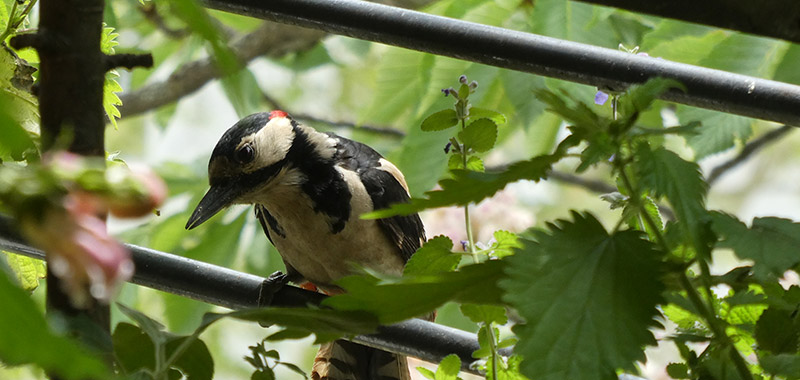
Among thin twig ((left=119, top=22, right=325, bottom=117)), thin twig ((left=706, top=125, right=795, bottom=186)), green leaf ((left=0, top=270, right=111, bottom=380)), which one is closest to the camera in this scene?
green leaf ((left=0, top=270, right=111, bottom=380))

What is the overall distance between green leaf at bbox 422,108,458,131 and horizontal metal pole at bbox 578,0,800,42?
269 millimetres

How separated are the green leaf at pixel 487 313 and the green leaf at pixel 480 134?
0.14 metres

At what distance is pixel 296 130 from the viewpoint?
1.61 metres

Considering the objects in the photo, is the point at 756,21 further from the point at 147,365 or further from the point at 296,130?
the point at 296,130

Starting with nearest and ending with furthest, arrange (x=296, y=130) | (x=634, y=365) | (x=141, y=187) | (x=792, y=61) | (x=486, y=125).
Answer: (x=141, y=187) → (x=634, y=365) → (x=486, y=125) → (x=792, y=61) → (x=296, y=130)

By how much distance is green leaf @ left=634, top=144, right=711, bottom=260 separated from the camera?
50 centimetres

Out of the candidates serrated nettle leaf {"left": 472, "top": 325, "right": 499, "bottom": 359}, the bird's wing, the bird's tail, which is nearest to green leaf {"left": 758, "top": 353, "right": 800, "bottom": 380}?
serrated nettle leaf {"left": 472, "top": 325, "right": 499, "bottom": 359}

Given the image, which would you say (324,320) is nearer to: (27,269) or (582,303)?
(582,303)

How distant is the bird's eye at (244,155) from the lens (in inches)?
57.7

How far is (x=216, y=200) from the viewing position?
1.45 m

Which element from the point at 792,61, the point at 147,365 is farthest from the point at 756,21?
the point at 792,61

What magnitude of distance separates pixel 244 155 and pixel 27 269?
66cm

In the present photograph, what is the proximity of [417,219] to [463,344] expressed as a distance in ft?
3.08

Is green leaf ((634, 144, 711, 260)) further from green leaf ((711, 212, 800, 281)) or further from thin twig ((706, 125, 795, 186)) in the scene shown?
thin twig ((706, 125, 795, 186))
